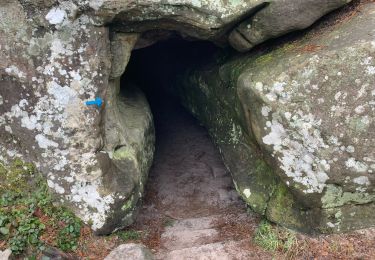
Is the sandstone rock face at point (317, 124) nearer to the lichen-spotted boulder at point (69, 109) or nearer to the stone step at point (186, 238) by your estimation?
the stone step at point (186, 238)

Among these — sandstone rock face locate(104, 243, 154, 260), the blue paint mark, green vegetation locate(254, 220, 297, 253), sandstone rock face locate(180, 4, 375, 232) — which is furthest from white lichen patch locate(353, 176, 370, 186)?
the blue paint mark

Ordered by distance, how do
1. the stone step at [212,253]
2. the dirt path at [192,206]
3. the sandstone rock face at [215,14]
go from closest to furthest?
the sandstone rock face at [215,14] → the stone step at [212,253] → the dirt path at [192,206]

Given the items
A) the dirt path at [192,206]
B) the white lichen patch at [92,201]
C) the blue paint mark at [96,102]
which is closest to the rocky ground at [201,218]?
the dirt path at [192,206]

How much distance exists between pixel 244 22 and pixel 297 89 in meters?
1.16

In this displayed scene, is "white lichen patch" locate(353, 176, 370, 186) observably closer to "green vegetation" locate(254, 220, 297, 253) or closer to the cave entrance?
"green vegetation" locate(254, 220, 297, 253)

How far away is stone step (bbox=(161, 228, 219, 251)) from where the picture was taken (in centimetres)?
549

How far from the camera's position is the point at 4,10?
456 cm

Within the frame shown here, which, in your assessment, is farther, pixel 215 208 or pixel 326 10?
pixel 215 208

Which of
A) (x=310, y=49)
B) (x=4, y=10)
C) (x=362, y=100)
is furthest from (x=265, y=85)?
(x=4, y=10)

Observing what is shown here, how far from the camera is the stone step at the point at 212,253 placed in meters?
5.16

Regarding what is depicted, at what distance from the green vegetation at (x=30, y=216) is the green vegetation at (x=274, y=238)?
7.99 ft

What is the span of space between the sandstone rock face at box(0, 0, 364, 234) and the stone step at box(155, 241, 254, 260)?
0.78m

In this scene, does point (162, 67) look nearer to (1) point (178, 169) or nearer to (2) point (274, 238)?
(1) point (178, 169)

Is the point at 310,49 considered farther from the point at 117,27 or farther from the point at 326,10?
the point at 117,27
